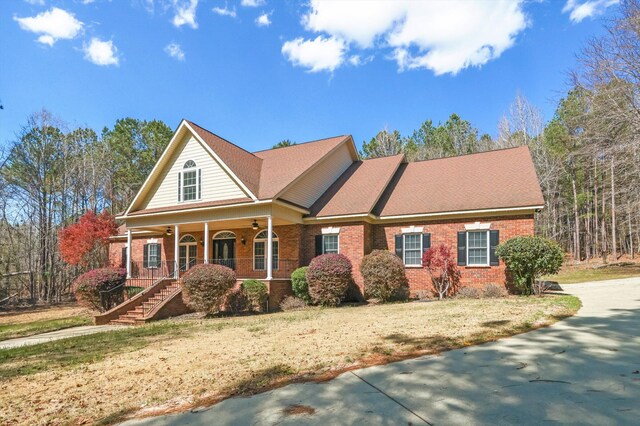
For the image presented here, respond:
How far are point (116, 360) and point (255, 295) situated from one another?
756cm

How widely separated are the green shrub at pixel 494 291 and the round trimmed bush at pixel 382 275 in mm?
→ 3138

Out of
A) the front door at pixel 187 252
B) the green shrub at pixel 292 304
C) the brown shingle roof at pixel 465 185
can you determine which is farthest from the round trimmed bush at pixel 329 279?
the front door at pixel 187 252

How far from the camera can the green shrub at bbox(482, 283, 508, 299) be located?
47.2ft

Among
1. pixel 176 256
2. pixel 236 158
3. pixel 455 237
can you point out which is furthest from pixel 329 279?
pixel 236 158

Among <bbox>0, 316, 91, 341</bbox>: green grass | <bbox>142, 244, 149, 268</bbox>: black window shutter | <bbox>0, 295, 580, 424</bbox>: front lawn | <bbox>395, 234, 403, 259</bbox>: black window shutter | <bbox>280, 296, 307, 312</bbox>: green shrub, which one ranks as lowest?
<bbox>0, 316, 91, 341</bbox>: green grass

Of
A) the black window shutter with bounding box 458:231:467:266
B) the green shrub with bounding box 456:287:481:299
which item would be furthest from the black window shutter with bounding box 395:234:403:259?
the green shrub with bounding box 456:287:481:299

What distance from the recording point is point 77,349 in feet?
28.7

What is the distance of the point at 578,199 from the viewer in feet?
110

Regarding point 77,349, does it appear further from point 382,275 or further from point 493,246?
point 493,246

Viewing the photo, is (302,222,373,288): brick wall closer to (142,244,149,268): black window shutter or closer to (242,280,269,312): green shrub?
(242,280,269,312): green shrub

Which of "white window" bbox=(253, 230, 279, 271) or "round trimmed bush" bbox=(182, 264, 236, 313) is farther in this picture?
"white window" bbox=(253, 230, 279, 271)

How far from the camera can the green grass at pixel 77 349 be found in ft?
24.0

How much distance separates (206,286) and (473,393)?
1083 cm

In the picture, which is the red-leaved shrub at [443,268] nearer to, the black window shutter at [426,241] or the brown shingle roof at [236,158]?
the black window shutter at [426,241]
